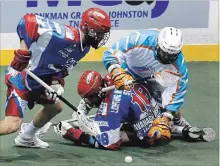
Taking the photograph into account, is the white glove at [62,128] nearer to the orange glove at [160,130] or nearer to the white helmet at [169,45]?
the orange glove at [160,130]

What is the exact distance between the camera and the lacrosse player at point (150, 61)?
17.7 feet

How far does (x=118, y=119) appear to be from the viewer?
18.1 feet

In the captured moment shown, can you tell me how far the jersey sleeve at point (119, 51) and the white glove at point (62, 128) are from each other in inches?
19.7

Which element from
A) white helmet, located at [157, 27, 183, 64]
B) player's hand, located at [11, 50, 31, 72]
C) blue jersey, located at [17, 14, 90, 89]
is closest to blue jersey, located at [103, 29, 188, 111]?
white helmet, located at [157, 27, 183, 64]

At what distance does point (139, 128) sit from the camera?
5645 mm

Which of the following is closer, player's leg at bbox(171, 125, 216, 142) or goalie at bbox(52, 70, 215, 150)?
goalie at bbox(52, 70, 215, 150)

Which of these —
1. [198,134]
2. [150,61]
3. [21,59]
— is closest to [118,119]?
[150,61]

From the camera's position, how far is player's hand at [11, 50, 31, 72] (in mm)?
4922

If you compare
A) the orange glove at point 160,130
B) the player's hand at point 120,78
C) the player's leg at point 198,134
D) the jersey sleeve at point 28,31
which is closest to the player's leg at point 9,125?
the jersey sleeve at point 28,31

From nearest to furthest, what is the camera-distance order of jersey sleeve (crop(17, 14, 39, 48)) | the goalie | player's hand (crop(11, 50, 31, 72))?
1. player's hand (crop(11, 50, 31, 72))
2. jersey sleeve (crop(17, 14, 39, 48))
3. the goalie

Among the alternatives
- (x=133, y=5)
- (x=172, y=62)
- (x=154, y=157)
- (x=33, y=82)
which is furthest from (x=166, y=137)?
(x=133, y=5)

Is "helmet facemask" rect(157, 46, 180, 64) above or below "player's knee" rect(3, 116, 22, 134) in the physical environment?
above

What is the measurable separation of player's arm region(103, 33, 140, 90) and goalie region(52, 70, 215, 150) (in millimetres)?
137

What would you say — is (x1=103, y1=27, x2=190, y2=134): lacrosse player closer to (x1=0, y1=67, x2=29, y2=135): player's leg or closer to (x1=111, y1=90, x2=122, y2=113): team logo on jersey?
(x1=111, y1=90, x2=122, y2=113): team logo on jersey
